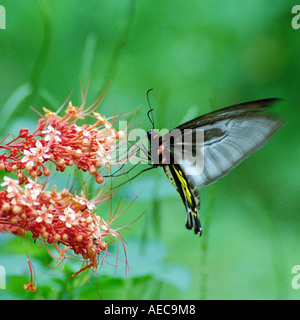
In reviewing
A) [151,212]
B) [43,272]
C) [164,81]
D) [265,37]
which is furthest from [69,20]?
[43,272]

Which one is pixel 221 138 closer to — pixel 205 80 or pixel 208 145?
pixel 208 145

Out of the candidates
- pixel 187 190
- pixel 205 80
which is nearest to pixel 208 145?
pixel 187 190

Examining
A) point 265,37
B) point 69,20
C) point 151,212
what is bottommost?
point 151,212

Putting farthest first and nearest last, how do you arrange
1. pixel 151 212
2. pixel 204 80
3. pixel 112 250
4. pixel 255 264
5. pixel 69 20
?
pixel 204 80 < pixel 69 20 < pixel 255 264 < pixel 151 212 < pixel 112 250

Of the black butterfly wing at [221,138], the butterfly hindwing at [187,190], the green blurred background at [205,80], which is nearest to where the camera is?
the black butterfly wing at [221,138]

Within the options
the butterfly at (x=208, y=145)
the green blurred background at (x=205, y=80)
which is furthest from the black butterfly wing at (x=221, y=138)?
the green blurred background at (x=205, y=80)

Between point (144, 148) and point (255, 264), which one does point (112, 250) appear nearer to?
point (144, 148)

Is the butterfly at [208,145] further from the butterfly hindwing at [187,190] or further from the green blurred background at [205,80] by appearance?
the green blurred background at [205,80]
